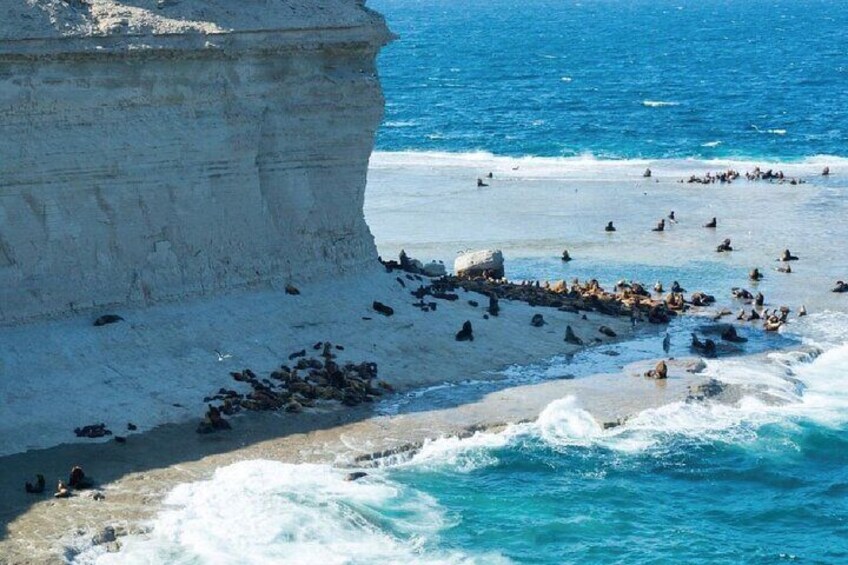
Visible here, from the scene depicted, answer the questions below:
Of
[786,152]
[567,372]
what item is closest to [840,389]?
[567,372]

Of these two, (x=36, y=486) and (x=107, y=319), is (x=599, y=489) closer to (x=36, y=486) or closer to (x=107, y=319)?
(x=36, y=486)

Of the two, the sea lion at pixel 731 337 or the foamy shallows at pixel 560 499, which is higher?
the sea lion at pixel 731 337

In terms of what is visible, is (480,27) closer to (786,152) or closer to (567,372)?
(786,152)

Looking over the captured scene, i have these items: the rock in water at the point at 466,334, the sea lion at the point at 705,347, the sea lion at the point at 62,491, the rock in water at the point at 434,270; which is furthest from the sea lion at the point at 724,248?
the sea lion at the point at 62,491

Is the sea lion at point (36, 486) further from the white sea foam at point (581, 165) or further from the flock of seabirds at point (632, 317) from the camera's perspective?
the white sea foam at point (581, 165)

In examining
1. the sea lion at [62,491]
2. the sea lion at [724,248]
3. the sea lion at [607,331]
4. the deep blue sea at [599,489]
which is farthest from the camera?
the sea lion at [724,248]

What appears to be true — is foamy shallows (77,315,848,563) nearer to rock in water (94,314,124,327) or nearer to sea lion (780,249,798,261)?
rock in water (94,314,124,327)

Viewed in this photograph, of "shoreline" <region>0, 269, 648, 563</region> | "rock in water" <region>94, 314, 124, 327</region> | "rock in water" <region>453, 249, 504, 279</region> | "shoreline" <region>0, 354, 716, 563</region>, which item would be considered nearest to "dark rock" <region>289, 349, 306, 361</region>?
"shoreline" <region>0, 269, 648, 563</region>

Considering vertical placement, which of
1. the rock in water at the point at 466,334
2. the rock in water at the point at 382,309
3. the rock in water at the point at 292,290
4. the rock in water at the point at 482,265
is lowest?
the rock in water at the point at 482,265
